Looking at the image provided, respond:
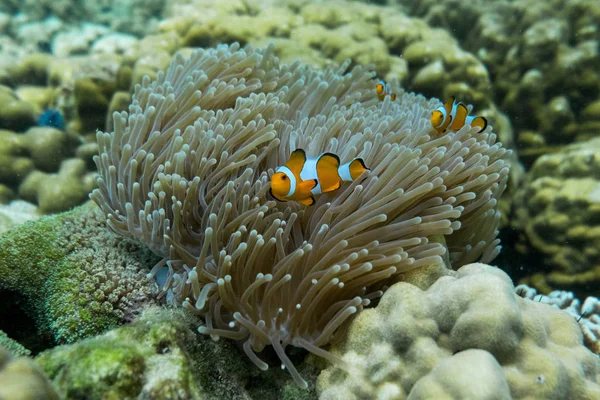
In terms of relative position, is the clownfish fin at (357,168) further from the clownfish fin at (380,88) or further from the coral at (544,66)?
the coral at (544,66)

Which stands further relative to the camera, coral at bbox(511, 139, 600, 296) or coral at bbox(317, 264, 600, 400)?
coral at bbox(511, 139, 600, 296)

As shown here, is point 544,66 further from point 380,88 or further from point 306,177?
point 306,177

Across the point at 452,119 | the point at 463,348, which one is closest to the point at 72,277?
the point at 463,348

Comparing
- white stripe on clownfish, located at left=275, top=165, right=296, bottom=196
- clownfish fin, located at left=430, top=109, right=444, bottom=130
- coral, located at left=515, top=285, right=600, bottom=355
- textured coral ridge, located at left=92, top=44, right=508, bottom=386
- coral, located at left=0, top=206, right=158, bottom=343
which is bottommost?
coral, located at left=515, top=285, right=600, bottom=355

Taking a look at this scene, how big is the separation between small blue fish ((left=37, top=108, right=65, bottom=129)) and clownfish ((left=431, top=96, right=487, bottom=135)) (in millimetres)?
4479

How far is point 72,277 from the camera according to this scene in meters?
2.22

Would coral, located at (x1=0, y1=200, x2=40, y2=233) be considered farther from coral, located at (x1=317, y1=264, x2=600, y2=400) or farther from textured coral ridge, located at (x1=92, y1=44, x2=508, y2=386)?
coral, located at (x1=317, y1=264, x2=600, y2=400)

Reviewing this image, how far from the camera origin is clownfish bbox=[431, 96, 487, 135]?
2.71 m

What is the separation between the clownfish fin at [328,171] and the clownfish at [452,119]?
3.36 feet

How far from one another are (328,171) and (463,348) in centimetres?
98

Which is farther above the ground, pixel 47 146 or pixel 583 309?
pixel 47 146

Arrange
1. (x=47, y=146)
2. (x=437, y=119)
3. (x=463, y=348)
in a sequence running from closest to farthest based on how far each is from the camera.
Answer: (x=463, y=348)
(x=437, y=119)
(x=47, y=146)

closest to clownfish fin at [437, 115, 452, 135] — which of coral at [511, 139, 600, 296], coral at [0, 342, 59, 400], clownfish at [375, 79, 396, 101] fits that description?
clownfish at [375, 79, 396, 101]

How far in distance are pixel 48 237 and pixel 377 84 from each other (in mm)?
2644
